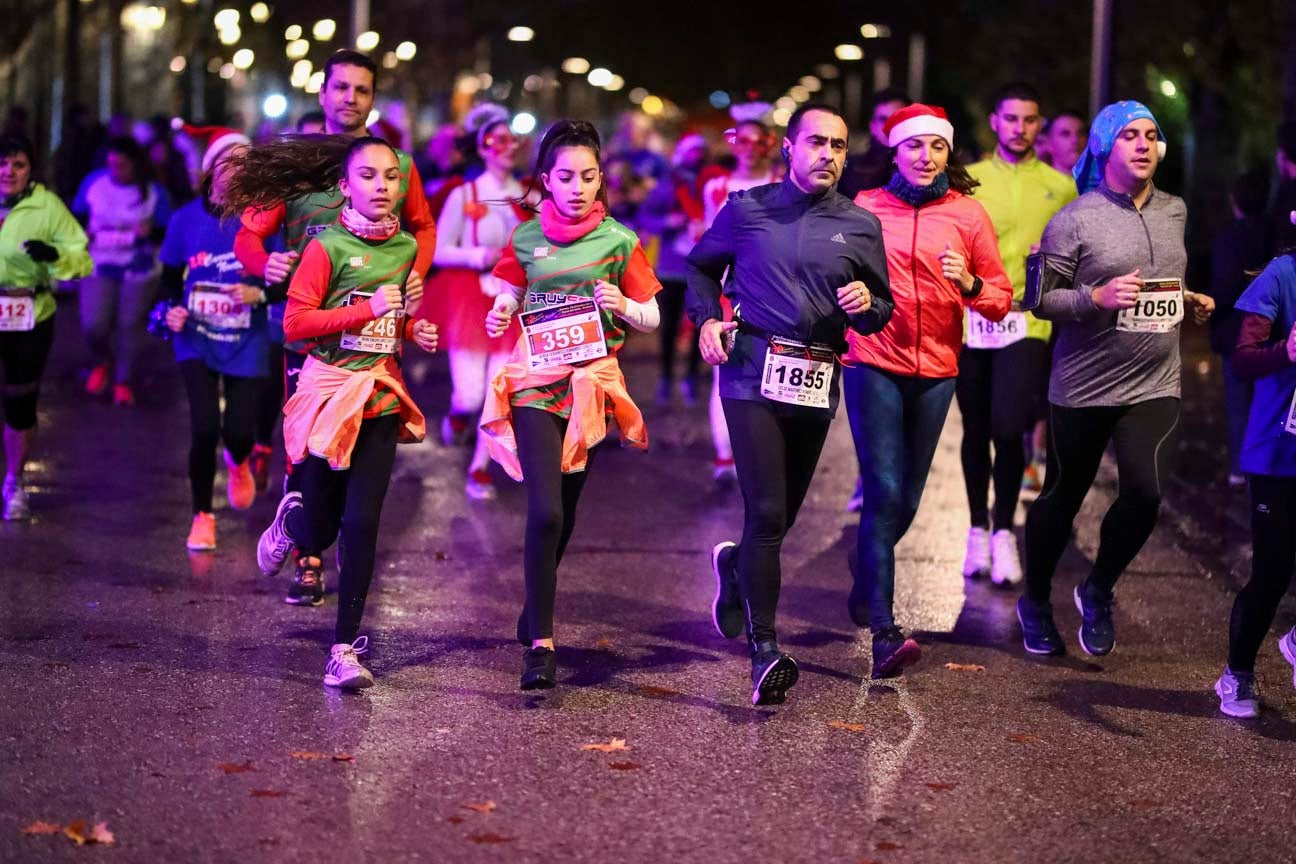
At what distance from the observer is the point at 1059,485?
7.88 meters

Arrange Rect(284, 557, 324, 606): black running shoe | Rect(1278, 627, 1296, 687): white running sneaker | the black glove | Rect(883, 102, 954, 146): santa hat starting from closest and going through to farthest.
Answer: Rect(1278, 627, 1296, 687): white running sneaker → Rect(883, 102, 954, 146): santa hat → Rect(284, 557, 324, 606): black running shoe → the black glove

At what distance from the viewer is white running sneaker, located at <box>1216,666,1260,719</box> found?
6.94 meters

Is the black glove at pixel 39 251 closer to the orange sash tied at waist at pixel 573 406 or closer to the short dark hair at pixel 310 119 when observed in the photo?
the short dark hair at pixel 310 119

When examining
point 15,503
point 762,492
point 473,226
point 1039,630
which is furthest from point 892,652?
point 473,226

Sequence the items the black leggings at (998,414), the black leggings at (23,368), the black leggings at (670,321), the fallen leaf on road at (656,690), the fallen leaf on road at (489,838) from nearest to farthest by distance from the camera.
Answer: the fallen leaf on road at (489,838) < the fallen leaf on road at (656,690) < the black leggings at (998,414) < the black leggings at (23,368) < the black leggings at (670,321)

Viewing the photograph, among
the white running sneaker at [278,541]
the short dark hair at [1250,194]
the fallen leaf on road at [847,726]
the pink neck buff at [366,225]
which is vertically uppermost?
the short dark hair at [1250,194]

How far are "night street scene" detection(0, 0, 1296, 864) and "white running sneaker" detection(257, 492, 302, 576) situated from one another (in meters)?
0.03

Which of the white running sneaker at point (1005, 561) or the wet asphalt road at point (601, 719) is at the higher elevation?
the white running sneaker at point (1005, 561)

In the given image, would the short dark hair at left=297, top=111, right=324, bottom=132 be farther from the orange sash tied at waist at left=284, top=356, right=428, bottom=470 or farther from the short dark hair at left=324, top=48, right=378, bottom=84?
the orange sash tied at waist at left=284, top=356, right=428, bottom=470

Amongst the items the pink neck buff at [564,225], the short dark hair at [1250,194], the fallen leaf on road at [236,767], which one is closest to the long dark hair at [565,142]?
the pink neck buff at [564,225]

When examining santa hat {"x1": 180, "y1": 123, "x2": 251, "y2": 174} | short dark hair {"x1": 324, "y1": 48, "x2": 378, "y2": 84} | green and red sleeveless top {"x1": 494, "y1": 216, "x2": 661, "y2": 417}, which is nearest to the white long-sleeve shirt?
santa hat {"x1": 180, "y1": 123, "x2": 251, "y2": 174}

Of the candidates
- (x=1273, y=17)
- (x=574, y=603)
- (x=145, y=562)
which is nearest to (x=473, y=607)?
(x=574, y=603)

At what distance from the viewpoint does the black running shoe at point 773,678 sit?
683cm

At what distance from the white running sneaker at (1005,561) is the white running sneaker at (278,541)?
3272 mm
